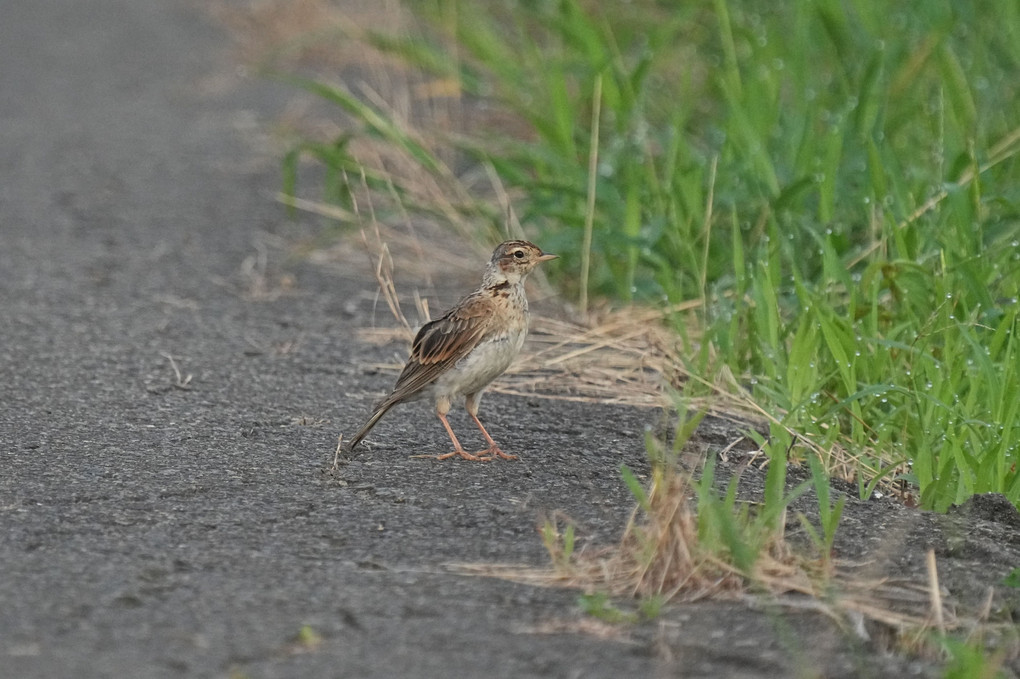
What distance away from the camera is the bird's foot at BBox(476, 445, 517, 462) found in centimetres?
474

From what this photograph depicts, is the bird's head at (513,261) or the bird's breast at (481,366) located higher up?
the bird's head at (513,261)

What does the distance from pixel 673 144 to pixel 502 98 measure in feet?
5.15

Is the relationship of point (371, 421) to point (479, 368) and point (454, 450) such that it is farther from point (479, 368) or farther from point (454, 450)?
point (479, 368)

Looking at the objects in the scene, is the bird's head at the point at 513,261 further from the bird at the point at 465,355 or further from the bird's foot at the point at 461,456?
the bird's foot at the point at 461,456

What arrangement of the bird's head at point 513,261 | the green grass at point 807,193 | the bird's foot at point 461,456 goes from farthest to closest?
the bird's head at point 513,261
the green grass at point 807,193
the bird's foot at point 461,456

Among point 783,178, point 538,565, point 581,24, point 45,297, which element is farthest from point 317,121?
point 538,565

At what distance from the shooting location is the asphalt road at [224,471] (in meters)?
3.21

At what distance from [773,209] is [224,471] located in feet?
8.56

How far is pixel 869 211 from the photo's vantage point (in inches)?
239

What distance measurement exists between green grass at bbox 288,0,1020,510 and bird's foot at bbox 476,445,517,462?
882 millimetres

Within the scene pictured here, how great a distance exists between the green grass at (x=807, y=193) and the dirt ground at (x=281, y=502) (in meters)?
0.44

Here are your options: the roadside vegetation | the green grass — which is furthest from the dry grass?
the green grass

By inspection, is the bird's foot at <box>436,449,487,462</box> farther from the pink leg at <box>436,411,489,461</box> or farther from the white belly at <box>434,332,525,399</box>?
the white belly at <box>434,332,525,399</box>

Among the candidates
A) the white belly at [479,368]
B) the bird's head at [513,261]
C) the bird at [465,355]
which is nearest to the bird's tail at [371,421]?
the bird at [465,355]
